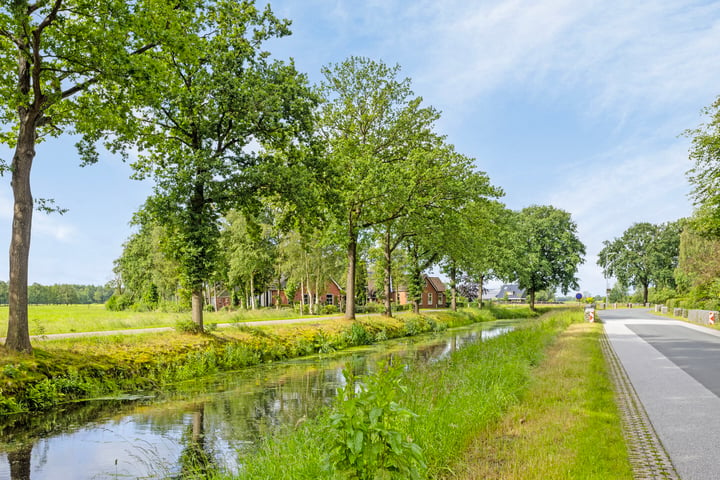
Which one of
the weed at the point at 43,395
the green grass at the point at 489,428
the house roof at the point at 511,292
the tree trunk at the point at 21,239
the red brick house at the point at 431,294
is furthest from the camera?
the house roof at the point at 511,292

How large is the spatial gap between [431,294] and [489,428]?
67.1 meters

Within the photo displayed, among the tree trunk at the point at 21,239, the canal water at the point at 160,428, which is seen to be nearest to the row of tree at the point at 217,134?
the tree trunk at the point at 21,239

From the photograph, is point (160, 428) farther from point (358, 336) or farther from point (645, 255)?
point (645, 255)

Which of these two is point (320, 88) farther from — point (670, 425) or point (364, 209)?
point (670, 425)

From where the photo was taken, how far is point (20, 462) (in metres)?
8.07

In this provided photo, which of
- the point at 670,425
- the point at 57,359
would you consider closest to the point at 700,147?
the point at 670,425

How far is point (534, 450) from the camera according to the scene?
19.9 ft

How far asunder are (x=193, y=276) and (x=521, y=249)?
151ft

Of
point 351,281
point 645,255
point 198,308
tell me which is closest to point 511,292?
point 645,255

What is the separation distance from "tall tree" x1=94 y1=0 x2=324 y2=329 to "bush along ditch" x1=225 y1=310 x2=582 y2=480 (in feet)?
33.2

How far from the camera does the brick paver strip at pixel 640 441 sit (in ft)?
17.9

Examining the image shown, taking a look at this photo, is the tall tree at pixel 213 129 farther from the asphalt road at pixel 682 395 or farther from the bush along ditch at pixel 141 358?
the asphalt road at pixel 682 395

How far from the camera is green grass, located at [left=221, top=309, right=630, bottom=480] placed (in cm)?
561

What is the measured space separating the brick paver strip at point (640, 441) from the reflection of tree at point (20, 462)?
864cm
